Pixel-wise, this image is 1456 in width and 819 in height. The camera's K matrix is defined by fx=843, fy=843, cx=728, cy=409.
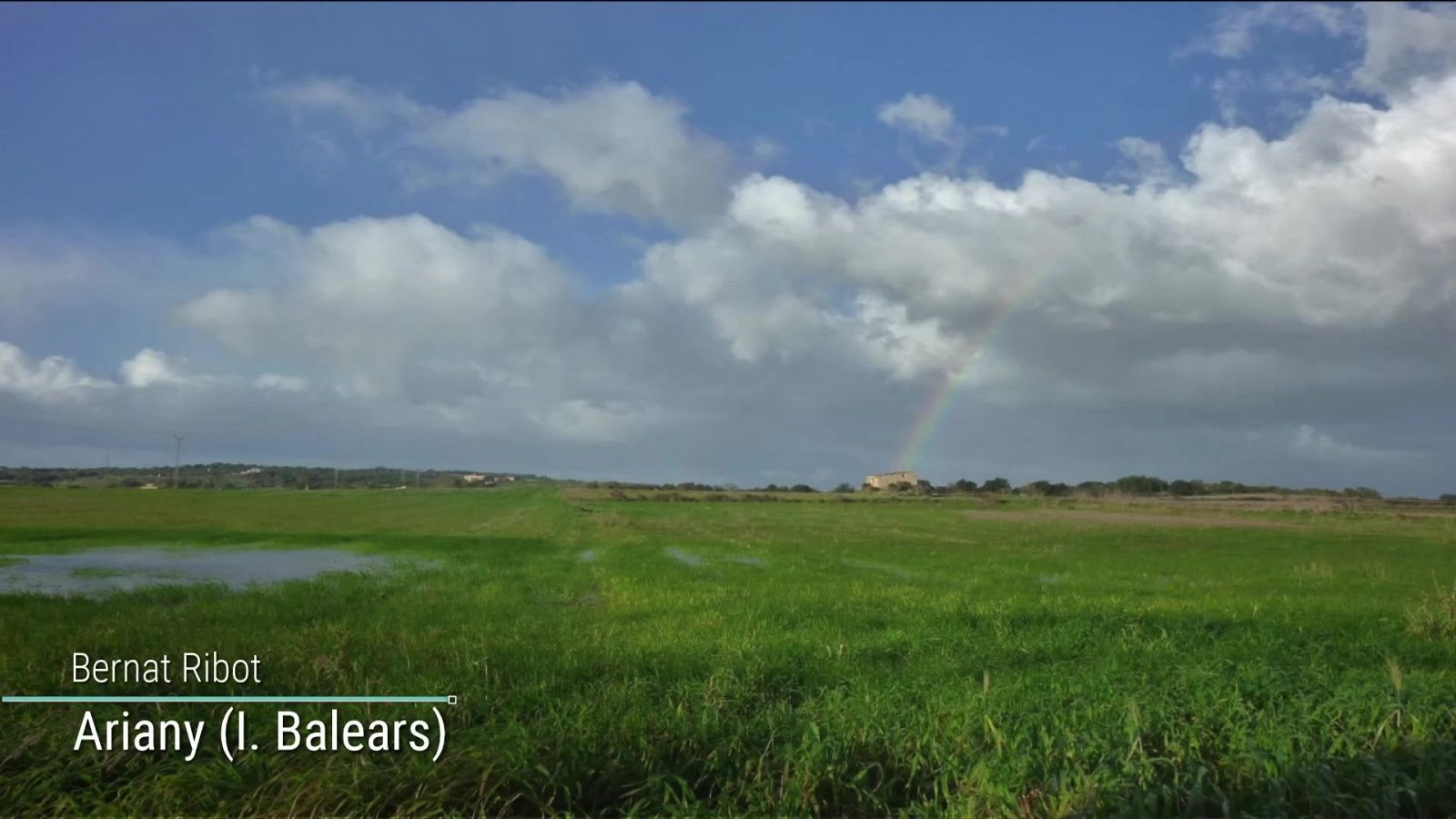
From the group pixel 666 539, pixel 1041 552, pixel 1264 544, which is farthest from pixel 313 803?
pixel 1264 544

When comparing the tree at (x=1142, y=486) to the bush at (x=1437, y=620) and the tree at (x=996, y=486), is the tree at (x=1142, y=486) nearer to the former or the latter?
the tree at (x=996, y=486)

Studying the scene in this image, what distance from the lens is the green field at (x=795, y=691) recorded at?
481 centimetres

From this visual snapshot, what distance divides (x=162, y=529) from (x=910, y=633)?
3575 centimetres

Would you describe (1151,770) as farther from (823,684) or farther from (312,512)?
(312,512)

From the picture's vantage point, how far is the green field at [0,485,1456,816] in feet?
15.8

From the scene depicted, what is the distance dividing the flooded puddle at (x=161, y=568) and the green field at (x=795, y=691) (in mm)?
2458

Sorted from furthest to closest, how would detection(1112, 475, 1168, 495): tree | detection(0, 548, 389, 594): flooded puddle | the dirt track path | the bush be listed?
detection(1112, 475, 1168, 495): tree, the dirt track path, detection(0, 548, 389, 594): flooded puddle, the bush

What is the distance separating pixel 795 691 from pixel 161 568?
20.3 m

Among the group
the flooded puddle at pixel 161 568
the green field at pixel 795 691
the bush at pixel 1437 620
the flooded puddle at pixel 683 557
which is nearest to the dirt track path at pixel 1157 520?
the green field at pixel 795 691

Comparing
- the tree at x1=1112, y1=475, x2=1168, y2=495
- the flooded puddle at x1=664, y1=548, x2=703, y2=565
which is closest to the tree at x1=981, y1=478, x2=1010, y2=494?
the tree at x1=1112, y1=475, x2=1168, y2=495

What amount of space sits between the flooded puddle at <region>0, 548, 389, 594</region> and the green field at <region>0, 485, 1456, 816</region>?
2.46 metres

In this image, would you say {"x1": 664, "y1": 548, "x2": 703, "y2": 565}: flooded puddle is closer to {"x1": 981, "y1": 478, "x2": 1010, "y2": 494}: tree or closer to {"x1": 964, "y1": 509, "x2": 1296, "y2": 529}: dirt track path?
{"x1": 964, "y1": 509, "x2": 1296, "y2": 529}: dirt track path

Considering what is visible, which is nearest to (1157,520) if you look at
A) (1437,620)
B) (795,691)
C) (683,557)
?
(683,557)

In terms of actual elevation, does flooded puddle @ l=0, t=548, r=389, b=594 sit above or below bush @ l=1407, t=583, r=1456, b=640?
below
